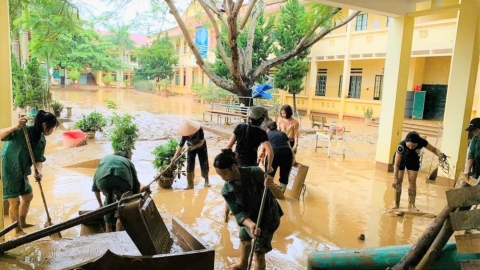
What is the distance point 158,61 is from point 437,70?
2479 cm

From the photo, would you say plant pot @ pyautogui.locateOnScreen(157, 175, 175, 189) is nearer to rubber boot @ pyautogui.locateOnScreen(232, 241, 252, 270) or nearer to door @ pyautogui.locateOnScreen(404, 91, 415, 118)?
rubber boot @ pyautogui.locateOnScreen(232, 241, 252, 270)

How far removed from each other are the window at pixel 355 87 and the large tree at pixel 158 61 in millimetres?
16960

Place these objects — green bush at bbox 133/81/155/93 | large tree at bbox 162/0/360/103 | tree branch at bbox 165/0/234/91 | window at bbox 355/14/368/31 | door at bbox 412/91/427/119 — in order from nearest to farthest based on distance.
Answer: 1. large tree at bbox 162/0/360/103
2. tree branch at bbox 165/0/234/91
3. door at bbox 412/91/427/119
4. window at bbox 355/14/368/31
5. green bush at bbox 133/81/155/93

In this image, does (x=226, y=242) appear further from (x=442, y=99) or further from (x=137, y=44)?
(x=137, y=44)

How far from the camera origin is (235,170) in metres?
3.20

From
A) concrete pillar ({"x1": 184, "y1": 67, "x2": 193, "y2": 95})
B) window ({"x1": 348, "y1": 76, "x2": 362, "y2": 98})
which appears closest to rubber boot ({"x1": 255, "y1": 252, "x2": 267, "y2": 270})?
window ({"x1": 348, "y1": 76, "x2": 362, "y2": 98})

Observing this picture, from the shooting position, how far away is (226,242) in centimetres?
462

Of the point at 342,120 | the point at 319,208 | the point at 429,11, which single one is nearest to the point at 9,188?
the point at 319,208

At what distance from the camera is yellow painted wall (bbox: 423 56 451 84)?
17891 mm

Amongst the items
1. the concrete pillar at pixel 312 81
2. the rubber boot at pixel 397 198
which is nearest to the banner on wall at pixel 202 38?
the concrete pillar at pixel 312 81

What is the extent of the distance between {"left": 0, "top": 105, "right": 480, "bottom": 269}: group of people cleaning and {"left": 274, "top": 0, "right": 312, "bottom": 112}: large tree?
42.7 feet

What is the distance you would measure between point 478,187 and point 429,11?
8111 millimetres

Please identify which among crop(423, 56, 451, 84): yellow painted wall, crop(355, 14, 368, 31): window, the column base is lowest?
the column base

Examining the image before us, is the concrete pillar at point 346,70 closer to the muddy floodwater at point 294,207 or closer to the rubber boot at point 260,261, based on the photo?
the muddy floodwater at point 294,207
